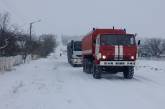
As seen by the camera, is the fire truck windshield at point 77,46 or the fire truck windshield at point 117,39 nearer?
the fire truck windshield at point 117,39

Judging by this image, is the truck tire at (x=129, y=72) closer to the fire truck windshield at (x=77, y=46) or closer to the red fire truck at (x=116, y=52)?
the red fire truck at (x=116, y=52)

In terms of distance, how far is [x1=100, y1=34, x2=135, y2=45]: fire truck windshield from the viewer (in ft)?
86.4

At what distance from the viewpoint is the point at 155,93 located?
17.3 metres

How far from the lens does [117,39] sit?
1041 inches

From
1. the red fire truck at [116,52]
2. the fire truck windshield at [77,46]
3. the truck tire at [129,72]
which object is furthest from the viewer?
the fire truck windshield at [77,46]

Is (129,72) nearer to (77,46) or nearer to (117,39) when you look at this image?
(117,39)

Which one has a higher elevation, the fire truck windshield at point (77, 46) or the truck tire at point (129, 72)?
the fire truck windshield at point (77, 46)

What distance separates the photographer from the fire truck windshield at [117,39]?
26328 millimetres

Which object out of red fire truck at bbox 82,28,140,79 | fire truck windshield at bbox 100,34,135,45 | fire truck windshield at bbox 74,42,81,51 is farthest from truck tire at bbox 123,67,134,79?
fire truck windshield at bbox 74,42,81,51

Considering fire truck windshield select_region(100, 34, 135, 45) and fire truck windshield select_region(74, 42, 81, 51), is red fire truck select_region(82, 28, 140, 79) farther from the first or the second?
fire truck windshield select_region(74, 42, 81, 51)

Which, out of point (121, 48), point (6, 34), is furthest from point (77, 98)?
point (6, 34)

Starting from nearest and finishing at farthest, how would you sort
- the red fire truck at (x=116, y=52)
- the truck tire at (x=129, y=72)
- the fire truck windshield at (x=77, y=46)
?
the red fire truck at (x=116, y=52)
the truck tire at (x=129, y=72)
the fire truck windshield at (x=77, y=46)

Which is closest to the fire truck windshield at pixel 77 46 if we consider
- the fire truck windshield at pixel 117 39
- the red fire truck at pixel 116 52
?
the red fire truck at pixel 116 52

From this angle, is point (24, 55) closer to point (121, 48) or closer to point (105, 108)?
point (121, 48)
